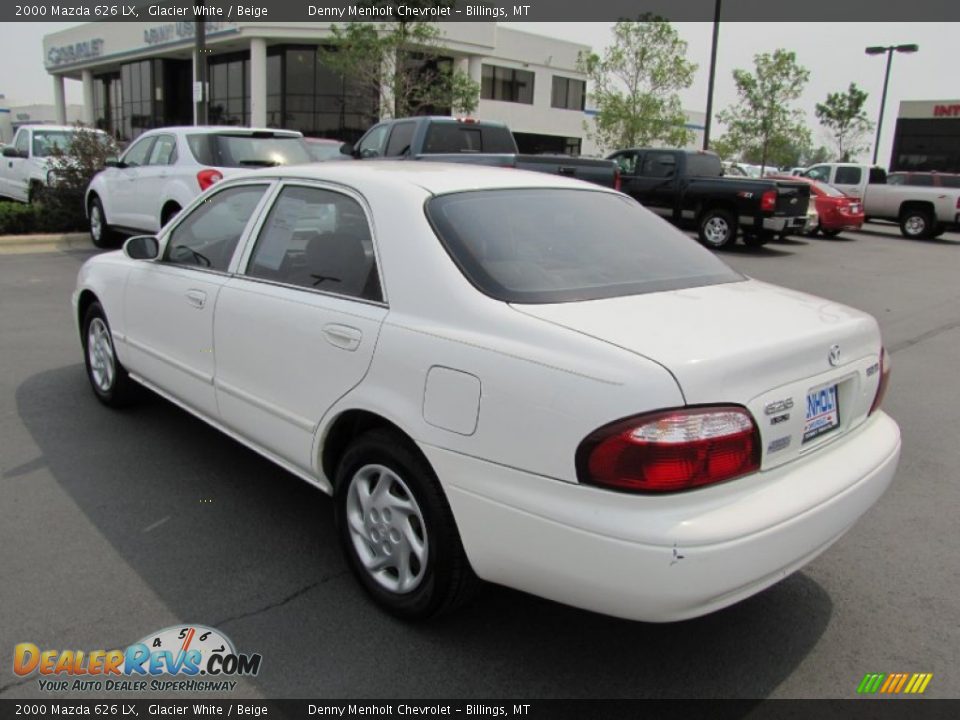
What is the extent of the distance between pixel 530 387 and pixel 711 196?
14.9 metres

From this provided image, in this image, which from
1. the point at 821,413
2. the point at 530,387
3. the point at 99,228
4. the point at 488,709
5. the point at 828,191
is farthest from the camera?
the point at 828,191

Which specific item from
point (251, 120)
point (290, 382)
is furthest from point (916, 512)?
point (251, 120)

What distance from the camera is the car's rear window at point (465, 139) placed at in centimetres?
1197

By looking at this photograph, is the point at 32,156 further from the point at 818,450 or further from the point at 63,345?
the point at 818,450

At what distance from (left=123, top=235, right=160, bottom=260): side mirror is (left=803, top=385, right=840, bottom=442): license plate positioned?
3.53 metres

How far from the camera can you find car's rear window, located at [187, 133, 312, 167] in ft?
32.4

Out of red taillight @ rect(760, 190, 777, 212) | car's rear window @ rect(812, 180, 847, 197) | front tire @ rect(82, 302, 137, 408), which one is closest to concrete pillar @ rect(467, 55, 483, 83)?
car's rear window @ rect(812, 180, 847, 197)

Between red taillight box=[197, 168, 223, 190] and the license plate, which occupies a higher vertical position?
red taillight box=[197, 168, 223, 190]

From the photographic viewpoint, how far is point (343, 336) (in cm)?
302

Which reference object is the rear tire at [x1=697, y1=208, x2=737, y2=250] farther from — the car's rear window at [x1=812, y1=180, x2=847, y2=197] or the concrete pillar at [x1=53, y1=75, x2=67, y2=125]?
the concrete pillar at [x1=53, y1=75, x2=67, y2=125]

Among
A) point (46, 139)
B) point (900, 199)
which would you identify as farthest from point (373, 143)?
point (900, 199)

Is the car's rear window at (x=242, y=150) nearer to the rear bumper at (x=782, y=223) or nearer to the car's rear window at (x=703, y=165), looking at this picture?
the rear bumper at (x=782, y=223)

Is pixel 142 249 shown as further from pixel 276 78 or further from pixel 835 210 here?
pixel 276 78

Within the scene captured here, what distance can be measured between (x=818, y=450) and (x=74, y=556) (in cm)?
298
